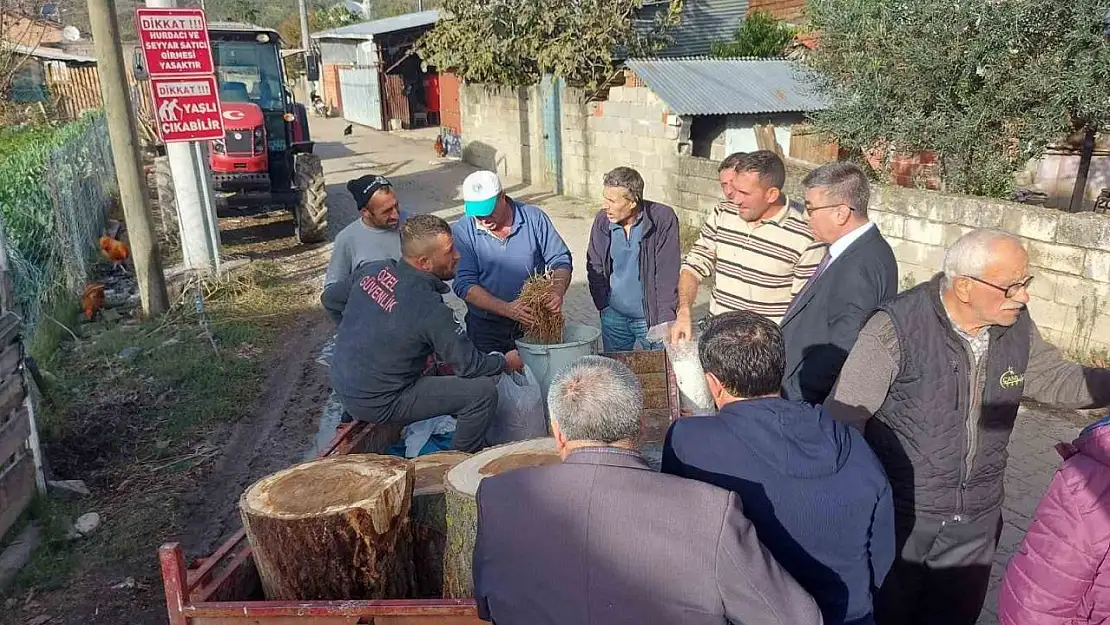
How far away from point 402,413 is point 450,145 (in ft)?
57.8

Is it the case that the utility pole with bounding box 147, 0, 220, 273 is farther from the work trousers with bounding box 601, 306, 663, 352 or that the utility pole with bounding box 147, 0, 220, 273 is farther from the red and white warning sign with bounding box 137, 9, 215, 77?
the work trousers with bounding box 601, 306, 663, 352

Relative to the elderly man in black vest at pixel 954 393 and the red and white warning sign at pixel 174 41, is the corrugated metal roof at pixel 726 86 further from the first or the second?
the elderly man in black vest at pixel 954 393

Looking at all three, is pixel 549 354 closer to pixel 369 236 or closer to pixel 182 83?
pixel 369 236

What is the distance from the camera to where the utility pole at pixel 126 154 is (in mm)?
7102

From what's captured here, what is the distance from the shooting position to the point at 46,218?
311 inches

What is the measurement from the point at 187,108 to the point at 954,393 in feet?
24.6

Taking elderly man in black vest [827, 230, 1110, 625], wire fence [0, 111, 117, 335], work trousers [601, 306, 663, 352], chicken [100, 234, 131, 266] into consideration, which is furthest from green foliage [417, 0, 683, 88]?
elderly man in black vest [827, 230, 1110, 625]

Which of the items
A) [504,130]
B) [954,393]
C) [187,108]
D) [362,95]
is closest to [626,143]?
[504,130]

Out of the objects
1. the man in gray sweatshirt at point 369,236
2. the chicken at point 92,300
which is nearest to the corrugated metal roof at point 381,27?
the chicken at point 92,300

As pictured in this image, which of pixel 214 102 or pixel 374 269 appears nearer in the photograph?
pixel 374 269

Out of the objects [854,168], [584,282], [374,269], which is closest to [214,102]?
[584,282]

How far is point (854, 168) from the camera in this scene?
3121mm

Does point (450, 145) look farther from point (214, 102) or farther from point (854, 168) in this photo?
point (854, 168)

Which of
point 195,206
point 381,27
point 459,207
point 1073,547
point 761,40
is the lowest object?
point 459,207
